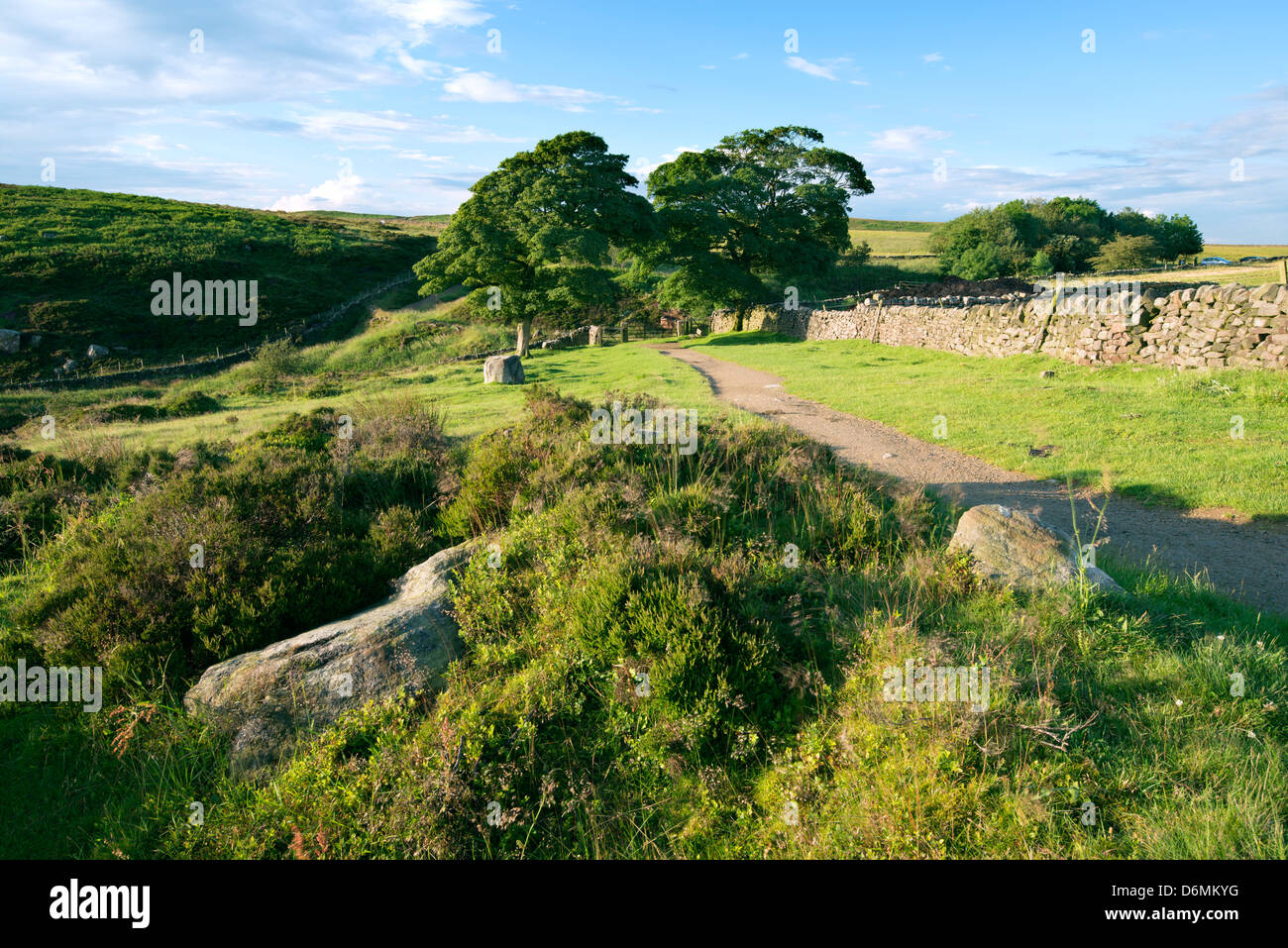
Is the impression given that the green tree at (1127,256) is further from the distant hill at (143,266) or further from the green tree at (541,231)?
the distant hill at (143,266)

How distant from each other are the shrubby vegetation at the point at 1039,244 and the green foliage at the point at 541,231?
3265 cm

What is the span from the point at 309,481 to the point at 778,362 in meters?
18.3

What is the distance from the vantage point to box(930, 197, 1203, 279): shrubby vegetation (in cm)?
5344

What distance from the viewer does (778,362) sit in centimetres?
2417

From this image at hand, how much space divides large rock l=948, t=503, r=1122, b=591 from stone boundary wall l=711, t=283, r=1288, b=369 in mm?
11074

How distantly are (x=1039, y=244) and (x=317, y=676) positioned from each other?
221ft

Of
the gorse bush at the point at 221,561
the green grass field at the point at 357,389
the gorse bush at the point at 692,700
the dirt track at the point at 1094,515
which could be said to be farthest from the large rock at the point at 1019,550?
the green grass field at the point at 357,389

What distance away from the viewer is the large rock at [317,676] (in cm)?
537

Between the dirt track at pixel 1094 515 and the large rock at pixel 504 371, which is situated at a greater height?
the large rock at pixel 504 371

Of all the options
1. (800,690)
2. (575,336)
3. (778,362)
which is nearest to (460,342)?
(575,336)

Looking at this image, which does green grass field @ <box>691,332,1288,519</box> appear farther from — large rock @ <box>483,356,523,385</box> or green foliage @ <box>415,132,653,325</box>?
green foliage @ <box>415,132,653,325</box>

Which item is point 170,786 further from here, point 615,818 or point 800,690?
point 800,690

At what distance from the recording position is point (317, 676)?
5621mm

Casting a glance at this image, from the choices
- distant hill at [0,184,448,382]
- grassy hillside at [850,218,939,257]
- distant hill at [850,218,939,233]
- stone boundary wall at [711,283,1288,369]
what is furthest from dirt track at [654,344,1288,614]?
distant hill at [850,218,939,233]
